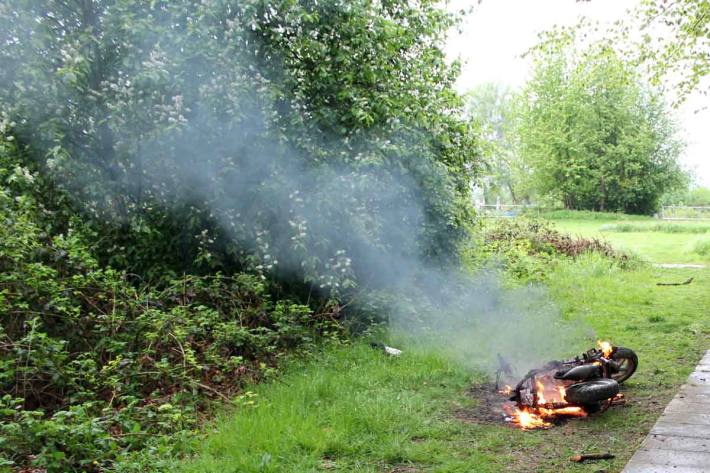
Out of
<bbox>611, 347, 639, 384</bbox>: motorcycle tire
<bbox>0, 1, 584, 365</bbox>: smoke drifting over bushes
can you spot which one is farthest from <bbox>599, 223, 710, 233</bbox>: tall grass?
<bbox>611, 347, 639, 384</bbox>: motorcycle tire

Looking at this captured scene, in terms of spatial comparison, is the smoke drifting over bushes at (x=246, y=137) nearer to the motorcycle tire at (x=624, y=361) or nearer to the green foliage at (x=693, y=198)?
the motorcycle tire at (x=624, y=361)

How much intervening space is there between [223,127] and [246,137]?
253mm

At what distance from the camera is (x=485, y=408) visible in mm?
4738

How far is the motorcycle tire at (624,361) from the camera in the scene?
16.4 feet

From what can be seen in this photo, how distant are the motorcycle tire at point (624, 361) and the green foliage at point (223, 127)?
2.70 metres

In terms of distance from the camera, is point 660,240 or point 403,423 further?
point 660,240

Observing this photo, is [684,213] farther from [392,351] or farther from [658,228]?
[392,351]

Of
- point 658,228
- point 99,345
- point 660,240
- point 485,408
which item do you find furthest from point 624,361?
point 658,228

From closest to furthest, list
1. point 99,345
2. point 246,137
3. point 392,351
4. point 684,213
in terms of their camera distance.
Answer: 1. point 99,345
2. point 392,351
3. point 246,137
4. point 684,213

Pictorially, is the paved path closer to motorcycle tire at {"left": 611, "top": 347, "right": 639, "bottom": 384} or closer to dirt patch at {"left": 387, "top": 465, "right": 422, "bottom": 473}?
motorcycle tire at {"left": 611, "top": 347, "right": 639, "bottom": 384}

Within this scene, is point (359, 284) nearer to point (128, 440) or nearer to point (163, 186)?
point (163, 186)

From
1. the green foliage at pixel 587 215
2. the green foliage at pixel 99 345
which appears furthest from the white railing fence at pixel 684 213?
the green foliage at pixel 99 345

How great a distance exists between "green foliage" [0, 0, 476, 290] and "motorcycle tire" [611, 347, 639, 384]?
106 inches

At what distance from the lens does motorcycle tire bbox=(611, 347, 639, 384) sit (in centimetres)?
499
